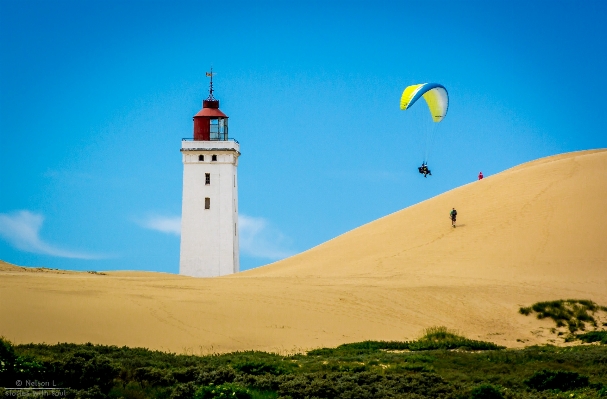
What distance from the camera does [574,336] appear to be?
25141mm

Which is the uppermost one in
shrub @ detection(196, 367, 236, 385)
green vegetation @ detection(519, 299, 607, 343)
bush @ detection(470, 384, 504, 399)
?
green vegetation @ detection(519, 299, 607, 343)

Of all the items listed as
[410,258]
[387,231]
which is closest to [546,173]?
[387,231]

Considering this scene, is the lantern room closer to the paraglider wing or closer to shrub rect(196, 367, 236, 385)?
the paraglider wing

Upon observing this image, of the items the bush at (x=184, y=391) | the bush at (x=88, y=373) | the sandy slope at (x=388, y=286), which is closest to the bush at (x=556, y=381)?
the bush at (x=184, y=391)

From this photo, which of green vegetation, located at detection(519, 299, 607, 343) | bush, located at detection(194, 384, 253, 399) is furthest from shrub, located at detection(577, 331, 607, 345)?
bush, located at detection(194, 384, 253, 399)

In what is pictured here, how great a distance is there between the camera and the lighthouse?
4806 centimetres

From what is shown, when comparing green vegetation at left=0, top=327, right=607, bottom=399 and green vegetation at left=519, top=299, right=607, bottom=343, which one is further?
green vegetation at left=519, top=299, right=607, bottom=343

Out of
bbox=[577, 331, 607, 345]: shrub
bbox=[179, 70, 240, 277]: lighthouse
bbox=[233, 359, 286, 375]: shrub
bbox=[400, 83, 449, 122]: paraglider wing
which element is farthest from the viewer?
bbox=[179, 70, 240, 277]: lighthouse

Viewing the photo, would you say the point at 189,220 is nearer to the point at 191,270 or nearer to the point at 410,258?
the point at 191,270

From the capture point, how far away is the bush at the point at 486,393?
14578 mm

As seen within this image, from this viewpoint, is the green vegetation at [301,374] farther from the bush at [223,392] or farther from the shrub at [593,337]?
the shrub at [593,337]

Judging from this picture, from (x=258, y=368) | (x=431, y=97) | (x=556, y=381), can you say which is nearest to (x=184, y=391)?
(x=258, y=368)

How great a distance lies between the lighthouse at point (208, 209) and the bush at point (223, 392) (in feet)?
110

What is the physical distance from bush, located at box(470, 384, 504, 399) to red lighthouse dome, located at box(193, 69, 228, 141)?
119 feet
